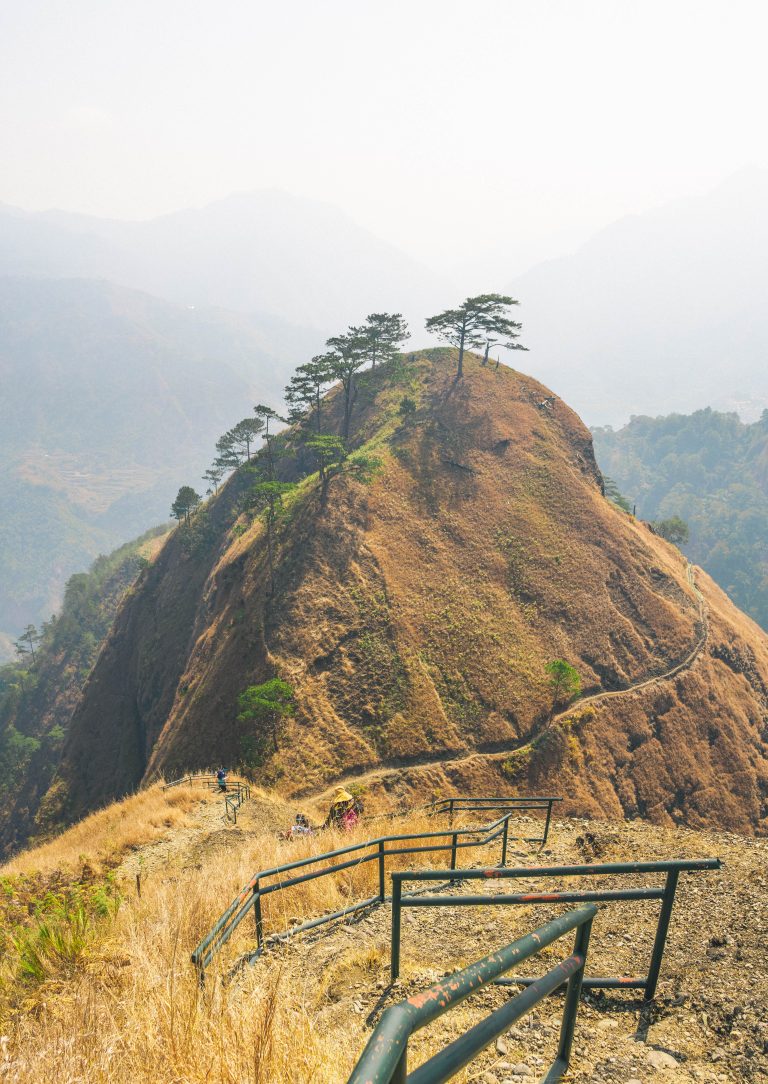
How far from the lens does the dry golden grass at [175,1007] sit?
2.75m

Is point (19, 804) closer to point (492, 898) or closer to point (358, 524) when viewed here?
point (358, 524)

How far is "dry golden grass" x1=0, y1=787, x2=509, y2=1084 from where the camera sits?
2748 mm

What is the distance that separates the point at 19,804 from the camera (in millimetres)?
74562

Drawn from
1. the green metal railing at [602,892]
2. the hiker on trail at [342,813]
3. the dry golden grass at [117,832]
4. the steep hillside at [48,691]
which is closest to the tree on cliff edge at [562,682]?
the dry golden grass at [117,832]

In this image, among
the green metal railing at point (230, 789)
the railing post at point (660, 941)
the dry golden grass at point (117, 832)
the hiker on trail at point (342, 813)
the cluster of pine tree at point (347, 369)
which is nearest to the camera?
the railing post at point (660, 941)

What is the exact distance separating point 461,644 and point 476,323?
108 feet

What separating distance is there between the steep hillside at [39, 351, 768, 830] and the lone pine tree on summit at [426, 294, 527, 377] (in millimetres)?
4840

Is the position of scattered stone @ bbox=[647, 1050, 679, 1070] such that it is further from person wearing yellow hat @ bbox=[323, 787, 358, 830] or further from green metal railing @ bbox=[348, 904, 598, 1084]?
person wearing yellow hat @ bbox=[323, 787, 358, 830]

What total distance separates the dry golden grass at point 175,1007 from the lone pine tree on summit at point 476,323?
167ft

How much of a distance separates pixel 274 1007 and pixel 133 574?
418 ft

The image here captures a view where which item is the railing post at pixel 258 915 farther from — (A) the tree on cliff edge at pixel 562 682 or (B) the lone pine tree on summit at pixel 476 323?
(B) the lone pine tree on summit at pixel 476 323

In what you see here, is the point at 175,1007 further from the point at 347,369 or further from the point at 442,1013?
the point at 347,369

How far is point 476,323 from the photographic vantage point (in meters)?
53.9

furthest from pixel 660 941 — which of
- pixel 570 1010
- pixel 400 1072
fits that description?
pixel 400 1072
